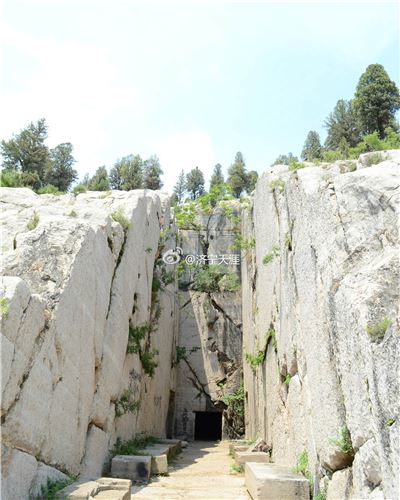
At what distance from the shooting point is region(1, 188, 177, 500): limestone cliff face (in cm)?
586

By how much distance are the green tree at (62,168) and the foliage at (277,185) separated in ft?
62.8

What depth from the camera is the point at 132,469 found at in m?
8.58

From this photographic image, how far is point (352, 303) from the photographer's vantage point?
5.79 m

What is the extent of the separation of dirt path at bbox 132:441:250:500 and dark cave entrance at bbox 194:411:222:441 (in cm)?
888

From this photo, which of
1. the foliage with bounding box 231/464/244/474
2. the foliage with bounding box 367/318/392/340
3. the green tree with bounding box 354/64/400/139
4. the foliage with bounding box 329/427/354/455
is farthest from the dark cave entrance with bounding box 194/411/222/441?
the foliage with bounding box 367/318/392/340

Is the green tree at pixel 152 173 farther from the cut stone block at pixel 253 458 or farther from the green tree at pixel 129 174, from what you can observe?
the cut stone block at pixel 253 458

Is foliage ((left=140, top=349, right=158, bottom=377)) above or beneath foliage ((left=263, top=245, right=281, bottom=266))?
beneath

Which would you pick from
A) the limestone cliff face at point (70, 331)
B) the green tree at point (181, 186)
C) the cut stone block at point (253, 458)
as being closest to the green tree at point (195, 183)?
the green tree at point (181, 186)

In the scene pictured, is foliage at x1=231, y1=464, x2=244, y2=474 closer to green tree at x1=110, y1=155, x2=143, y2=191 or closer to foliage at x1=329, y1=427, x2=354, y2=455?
foliage at x1=329, y1=427, x2=354, y2=455

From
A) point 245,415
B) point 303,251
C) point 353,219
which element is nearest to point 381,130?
point 245,415

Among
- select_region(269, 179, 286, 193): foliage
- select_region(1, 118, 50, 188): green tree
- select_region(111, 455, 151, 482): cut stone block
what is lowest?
select_region(111, 455, 151, 482): cut stone block

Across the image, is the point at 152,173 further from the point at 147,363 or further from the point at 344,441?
the point at 344,441

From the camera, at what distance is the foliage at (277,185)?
11956 millimetres

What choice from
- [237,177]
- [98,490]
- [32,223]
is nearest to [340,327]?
[98,490]
